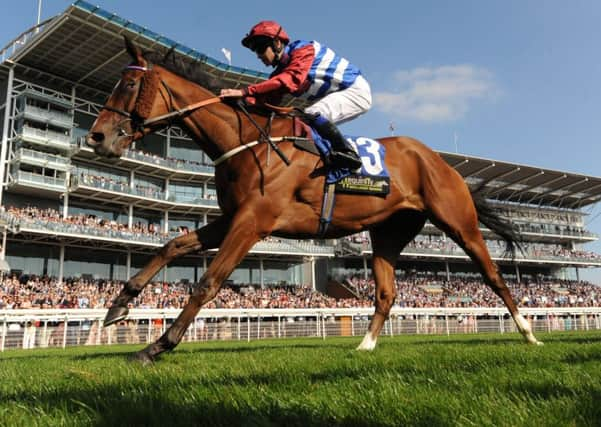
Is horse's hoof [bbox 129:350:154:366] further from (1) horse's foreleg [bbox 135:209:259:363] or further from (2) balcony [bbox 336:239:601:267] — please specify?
(2) balcony [bbox 336:239:601:267]

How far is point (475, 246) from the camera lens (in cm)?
604

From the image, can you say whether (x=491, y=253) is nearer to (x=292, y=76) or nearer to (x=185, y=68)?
(x=292, y=76)

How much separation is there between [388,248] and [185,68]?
317 centimetres

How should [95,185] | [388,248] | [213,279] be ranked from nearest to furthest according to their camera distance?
[213,279], [388,248], [95,185]

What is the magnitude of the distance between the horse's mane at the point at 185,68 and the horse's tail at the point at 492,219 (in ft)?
12.7

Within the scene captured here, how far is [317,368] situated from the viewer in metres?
3.26

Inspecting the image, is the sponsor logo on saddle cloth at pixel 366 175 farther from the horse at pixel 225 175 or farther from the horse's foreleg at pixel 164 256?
the horse's foreleg at pixel 164 256

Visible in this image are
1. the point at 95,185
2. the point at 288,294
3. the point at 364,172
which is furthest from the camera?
the point at 288,294

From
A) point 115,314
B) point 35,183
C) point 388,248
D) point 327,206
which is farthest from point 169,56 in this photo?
point 35,183

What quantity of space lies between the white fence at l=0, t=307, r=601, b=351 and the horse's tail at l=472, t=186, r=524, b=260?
13339 millimetres

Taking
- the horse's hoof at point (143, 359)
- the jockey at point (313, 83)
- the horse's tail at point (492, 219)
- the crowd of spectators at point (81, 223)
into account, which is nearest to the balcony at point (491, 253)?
the crowd of spectators at point (81, 223)

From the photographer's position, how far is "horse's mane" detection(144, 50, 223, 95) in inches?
192

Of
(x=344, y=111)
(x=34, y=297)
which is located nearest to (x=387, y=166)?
(x=344, y=111)

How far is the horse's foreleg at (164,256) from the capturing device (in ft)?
13.8
